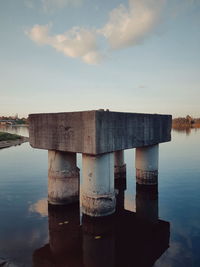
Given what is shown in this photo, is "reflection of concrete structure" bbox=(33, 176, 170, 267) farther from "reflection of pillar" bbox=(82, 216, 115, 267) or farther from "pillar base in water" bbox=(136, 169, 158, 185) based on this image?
"pillar base in water" bbox=(136, 169, 158, 185)

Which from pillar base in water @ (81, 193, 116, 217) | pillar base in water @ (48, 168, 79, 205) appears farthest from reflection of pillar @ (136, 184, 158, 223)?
pillar base in water @ (48, 168, 79, 205)

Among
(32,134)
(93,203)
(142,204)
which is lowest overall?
(142,204)

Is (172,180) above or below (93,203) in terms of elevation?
below

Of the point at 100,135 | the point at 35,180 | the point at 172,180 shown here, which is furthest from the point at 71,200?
the point at 172,180

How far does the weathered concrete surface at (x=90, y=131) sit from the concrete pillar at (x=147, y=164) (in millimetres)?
Answer: 2185

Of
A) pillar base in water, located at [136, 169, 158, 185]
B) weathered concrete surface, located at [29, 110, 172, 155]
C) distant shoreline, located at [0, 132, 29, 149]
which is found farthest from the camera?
distant shoreline, located at [0, 132, 29, 149]

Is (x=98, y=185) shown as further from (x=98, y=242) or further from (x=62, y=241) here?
(x=62, y=241)

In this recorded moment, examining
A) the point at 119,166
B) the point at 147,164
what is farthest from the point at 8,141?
the point at 147,164

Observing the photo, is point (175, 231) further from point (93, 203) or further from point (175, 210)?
point (93, 203)

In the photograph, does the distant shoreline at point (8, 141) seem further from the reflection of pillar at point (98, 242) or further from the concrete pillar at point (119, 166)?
the reflection of pillar at point (98, 242)

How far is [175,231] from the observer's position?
12078 millimetres

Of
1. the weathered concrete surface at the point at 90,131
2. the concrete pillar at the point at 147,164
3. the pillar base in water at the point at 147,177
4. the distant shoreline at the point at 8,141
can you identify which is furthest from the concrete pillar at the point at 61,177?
the distant shoreline at the point at 8,141

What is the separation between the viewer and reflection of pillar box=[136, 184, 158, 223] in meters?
14.1

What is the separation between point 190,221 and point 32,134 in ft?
38.5
